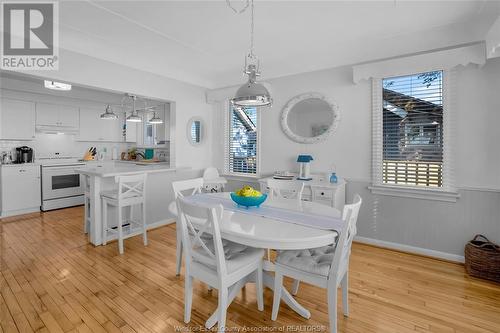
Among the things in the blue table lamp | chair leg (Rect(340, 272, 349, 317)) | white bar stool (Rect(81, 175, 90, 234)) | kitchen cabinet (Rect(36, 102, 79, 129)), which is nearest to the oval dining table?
chair leg (Rect(340, 272, 349, 317))

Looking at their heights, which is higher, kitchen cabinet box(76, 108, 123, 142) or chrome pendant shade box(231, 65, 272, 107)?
kitchen cabinet box(76, 108, 123, 142)

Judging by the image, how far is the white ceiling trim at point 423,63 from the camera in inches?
103

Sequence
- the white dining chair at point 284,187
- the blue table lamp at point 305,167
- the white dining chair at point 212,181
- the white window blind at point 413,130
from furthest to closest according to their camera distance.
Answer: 1. the white dining chair at point 212,181
2. the blue table lamp at point 305,167
3. the white window blind at point 413,130
4. the white dining chair at point 284,187

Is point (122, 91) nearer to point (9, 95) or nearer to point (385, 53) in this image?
point (9, 95)

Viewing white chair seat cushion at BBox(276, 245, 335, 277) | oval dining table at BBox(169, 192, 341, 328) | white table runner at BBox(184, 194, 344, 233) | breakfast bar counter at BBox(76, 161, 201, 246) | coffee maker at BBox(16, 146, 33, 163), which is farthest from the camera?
coffee maker at BBox(16, 146, 33, 163)

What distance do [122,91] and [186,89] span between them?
1.18 meters

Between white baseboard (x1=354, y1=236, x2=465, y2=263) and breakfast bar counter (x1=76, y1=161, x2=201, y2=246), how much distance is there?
109 inches

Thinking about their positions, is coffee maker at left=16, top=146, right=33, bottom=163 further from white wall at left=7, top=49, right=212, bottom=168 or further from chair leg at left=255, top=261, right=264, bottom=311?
chair leg at left=255, top=261, right=264, bottom=311

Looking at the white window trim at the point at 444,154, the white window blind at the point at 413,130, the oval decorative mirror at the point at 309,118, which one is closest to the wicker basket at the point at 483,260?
the white window trim at the point at 444,154

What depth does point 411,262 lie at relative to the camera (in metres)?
2.85

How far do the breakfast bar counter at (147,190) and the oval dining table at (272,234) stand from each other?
171 cm

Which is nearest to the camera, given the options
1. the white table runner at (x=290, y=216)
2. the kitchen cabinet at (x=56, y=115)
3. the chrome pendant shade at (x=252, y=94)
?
the white table runner at (x=290, y=216)

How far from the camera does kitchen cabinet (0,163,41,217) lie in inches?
176

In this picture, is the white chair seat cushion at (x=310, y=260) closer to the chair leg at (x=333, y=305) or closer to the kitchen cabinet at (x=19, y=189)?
the chair leg at (x=333, y=305)
